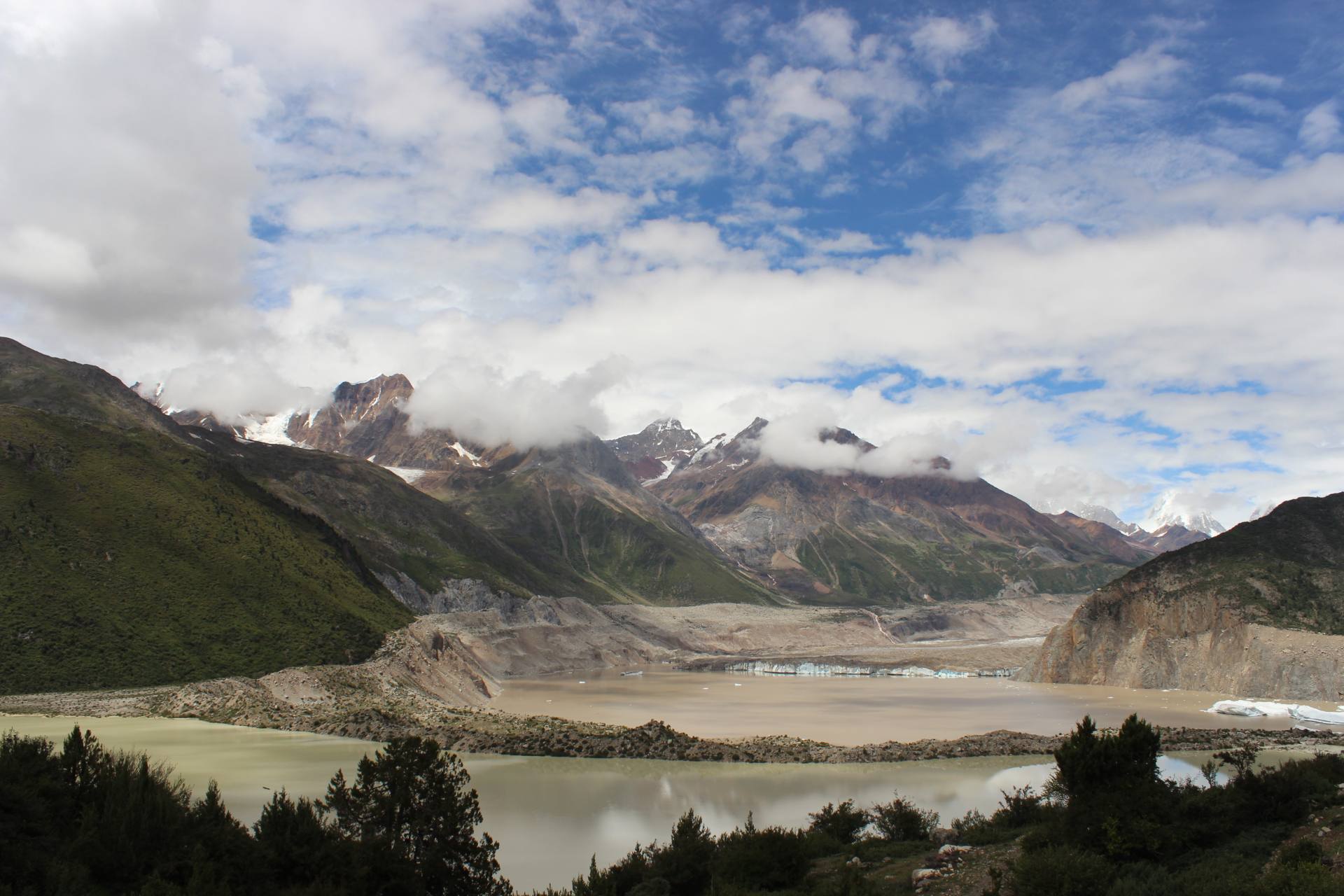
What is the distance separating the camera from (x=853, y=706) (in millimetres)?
91875

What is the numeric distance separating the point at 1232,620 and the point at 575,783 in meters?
81.6

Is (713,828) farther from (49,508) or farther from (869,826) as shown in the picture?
(49,508)

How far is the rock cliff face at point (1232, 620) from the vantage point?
8612cm

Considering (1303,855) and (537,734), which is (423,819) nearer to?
(1303,855)

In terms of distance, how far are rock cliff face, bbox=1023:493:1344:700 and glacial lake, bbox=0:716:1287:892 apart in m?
43.8

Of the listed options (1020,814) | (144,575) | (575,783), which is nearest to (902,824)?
(1020,814)

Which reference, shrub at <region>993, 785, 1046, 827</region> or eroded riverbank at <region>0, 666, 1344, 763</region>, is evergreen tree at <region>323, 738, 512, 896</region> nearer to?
shrub at <region>993, 785, 1046, 827</region>

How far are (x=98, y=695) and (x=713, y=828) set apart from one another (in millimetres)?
45104

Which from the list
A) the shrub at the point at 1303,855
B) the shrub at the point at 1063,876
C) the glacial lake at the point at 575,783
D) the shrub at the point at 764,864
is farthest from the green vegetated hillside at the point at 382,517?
the shrub at the point at 1303,855

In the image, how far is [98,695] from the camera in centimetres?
5719

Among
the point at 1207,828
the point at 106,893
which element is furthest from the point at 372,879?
the point at 1207,828

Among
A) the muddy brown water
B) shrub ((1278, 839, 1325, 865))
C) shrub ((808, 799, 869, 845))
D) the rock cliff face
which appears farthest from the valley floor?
shrub ((1278, 839, 1325, 865))

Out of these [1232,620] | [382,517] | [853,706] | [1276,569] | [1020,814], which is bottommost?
[853,706]

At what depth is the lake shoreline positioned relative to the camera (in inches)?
2144
